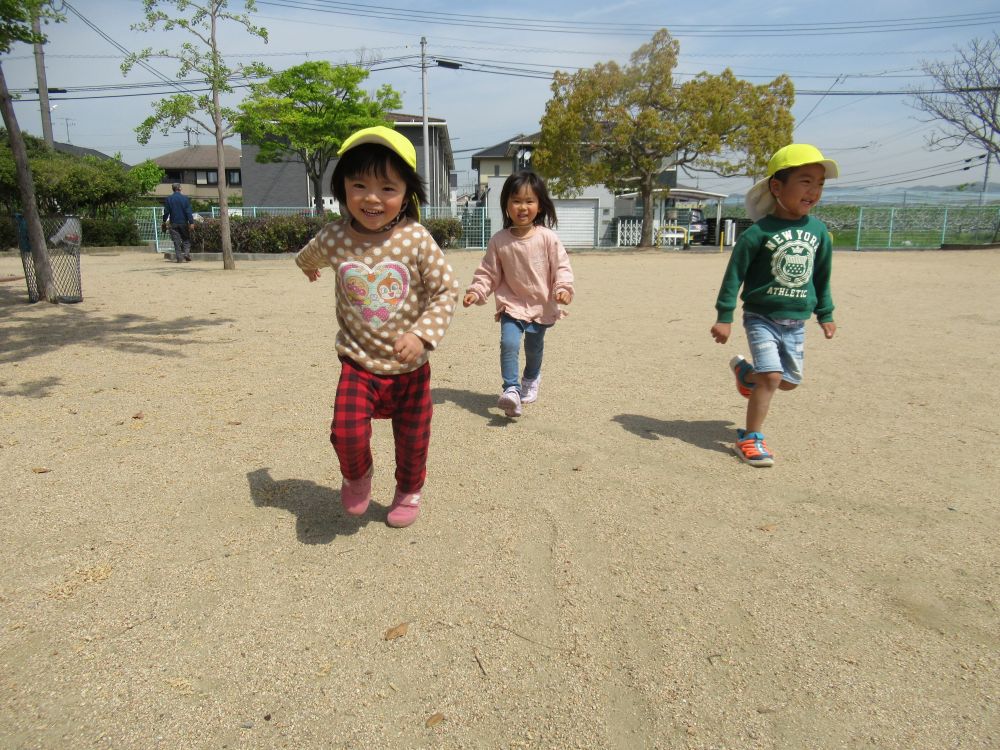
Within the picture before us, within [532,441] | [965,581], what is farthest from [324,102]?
[965,581]

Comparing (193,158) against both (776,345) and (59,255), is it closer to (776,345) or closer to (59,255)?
(59,255)

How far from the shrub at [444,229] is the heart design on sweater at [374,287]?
2160 cm

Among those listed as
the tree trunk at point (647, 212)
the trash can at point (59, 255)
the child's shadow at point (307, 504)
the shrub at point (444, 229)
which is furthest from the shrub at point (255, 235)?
the child's shadow at point (307, 504)

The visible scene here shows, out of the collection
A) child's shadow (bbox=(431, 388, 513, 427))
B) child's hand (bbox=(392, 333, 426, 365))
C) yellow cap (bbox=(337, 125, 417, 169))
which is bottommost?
child's shadow (bbox=(431, 388, 513, 427))

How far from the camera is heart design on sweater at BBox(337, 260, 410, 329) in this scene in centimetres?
267

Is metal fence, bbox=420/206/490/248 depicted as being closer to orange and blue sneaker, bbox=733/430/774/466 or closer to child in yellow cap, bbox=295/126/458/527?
orange and blue sneaker, bbox=733/430/774/466

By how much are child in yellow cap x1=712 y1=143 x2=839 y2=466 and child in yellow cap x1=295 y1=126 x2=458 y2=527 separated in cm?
173

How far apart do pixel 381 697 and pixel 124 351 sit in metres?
5.23

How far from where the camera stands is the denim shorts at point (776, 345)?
3.71 meters

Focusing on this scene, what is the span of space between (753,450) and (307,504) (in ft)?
7.43

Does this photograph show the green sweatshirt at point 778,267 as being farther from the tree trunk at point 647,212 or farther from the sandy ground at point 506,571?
the tree trunk at point 647,212

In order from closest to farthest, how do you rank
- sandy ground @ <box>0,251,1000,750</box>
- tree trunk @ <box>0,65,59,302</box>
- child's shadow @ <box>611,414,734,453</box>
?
sandy ground @ <box>0,251,1000,750</box> < child's shadow @ <box>611,414,734,453</box> < tree trunk @ <box>0,65,59,302</box>

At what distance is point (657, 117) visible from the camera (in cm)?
2438

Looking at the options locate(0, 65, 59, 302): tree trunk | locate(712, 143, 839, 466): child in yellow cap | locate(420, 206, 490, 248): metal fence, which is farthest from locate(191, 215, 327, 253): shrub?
locate(712, 143, 839, 466): child in yellow cap
